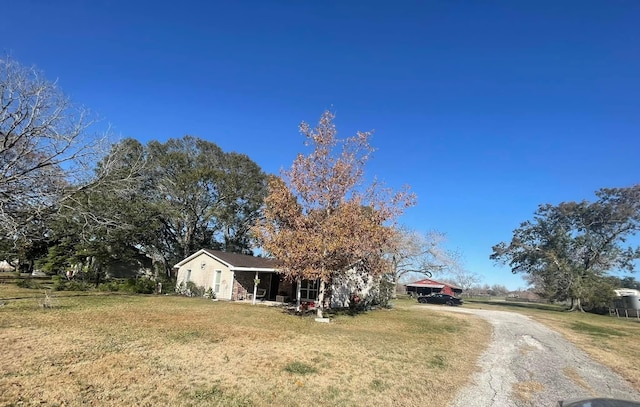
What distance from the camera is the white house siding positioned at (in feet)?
80.1

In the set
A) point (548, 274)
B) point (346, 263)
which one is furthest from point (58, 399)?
point (548, 274)

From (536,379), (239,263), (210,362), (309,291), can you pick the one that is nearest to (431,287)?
(309,291)

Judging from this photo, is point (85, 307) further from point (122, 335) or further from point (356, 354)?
point (356, 354)

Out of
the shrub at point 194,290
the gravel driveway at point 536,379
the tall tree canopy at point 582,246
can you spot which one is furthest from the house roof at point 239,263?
the tall tree canopy at point 582,246

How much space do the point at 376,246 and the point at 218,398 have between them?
1231 centimetres

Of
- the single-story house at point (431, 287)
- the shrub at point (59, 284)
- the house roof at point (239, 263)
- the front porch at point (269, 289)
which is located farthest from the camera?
the single-story house at point (431, 287)

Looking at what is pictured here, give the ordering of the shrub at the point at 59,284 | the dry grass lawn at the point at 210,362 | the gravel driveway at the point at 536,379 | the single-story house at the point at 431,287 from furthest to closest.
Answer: the single-story house at the point at 431,287, the shrub at the point at 59,284, the gravel driveway at the point at 536,379, the dry grass lawn at the point at 210,362

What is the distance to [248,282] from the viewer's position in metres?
25.7

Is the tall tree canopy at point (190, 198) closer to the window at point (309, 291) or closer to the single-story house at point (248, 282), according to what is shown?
the single-story house at point (248, 282)

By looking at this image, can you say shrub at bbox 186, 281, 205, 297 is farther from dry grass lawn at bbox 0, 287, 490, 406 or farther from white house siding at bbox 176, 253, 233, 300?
dry grass lawn at bbox 0, 287, 490, 406

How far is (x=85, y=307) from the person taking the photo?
14555 millimetres

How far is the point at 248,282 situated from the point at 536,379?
67.2ft

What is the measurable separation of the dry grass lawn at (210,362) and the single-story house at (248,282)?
1058 cm

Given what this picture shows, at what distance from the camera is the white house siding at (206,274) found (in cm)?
2441
